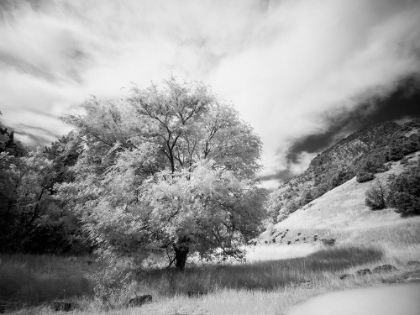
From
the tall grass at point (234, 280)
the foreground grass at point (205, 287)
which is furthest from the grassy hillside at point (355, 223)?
the foreground grass at point (205, 287)

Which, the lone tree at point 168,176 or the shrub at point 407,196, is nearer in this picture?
the lone tree at point 168,176

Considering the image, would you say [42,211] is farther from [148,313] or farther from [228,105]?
[228,105]

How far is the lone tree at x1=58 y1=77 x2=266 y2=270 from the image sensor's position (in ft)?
29.2

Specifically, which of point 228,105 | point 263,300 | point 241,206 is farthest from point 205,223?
point 228,105

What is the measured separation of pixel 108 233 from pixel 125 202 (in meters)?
1.99

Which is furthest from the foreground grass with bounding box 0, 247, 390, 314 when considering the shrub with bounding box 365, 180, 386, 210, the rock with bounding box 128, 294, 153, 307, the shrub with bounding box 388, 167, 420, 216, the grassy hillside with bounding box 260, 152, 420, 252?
the shrub with bounding box 365, 180, 386, 210

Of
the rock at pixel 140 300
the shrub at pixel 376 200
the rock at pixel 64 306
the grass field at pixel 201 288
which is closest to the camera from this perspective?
the grass field at pixel 201 288

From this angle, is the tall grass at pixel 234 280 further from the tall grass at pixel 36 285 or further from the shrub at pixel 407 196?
the shrub at pixel 407 196

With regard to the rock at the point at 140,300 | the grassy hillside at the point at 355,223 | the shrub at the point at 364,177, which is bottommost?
the rock at the point at 140,300

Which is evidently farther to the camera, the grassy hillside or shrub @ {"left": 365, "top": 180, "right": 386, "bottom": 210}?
shrub @ {"left": 365, "top": 180, "right": 386, "bottom": 210}

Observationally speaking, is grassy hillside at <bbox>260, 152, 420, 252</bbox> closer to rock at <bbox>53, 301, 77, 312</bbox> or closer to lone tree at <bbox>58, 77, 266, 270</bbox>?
lone tree at <bbox>58, 77, 266, 270</bbox>

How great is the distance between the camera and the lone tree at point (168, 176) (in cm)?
891

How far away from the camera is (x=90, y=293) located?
7.72 meters

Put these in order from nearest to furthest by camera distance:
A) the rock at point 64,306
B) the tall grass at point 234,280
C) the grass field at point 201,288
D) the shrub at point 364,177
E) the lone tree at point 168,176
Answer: the grass field at point 201,288 → the rock at point 64,306 → the tall grass at point 234,280 → the lone tree at point 168,176 → the shrub at point 364,177
